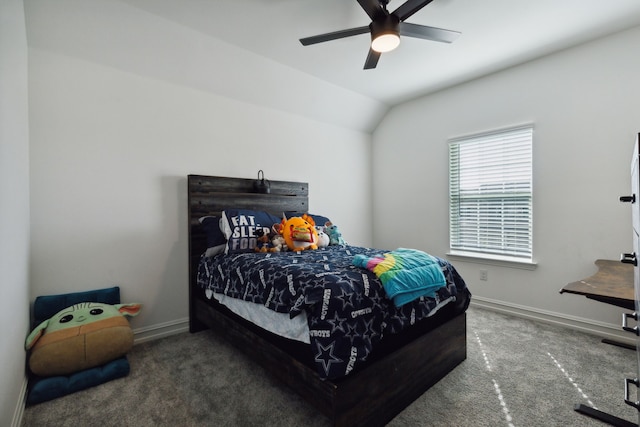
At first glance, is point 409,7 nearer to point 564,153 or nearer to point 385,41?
point 385,41

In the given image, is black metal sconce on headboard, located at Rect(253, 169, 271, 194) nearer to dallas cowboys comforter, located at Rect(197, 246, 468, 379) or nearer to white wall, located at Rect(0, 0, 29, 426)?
dallas cowboys comforter, located at Rect(197, 246, 468, 379)

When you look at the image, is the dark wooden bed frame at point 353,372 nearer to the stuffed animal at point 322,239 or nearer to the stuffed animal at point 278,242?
the stuffed animal at point 278,242

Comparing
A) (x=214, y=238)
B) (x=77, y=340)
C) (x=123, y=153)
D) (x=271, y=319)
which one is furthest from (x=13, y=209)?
(x=271, y=319)

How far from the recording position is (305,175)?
3777mm

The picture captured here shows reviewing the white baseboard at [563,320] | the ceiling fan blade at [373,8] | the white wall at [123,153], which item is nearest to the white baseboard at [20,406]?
the white wall at [123,153]

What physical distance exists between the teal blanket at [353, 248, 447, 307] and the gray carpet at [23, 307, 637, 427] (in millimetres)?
639

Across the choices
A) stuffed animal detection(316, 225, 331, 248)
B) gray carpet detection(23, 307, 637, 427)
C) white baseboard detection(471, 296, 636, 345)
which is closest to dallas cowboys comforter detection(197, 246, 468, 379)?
gray carpet detection(23, 307, 637, 427)

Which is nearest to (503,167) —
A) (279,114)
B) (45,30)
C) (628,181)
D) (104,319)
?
(628,181)

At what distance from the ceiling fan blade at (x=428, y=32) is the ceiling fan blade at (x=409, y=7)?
0.25 feet

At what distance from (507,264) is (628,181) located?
122 cm

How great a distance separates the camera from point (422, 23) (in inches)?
92.4

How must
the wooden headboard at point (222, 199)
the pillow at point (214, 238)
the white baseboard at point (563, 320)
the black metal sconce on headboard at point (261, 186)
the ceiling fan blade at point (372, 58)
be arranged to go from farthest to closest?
the black metal sconce on headboard at point (261, 186) → the wooden headboard at point (222, 199) → the pillow at point (214, 238) → the white baseboard at point (563, 320) → the ceiling fan blade at point (372, 58)

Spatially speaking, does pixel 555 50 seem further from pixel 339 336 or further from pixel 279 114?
pixel 339 336

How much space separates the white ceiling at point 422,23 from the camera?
6.98 feet
